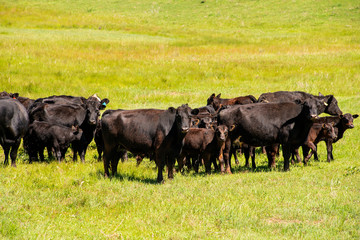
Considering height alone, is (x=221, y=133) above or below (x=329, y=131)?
above

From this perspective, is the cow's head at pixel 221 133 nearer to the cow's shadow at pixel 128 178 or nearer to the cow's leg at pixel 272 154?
the cow's leg at pixel 272 154

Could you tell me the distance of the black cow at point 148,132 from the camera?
1135 cm

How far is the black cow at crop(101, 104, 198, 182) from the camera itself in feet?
37.2

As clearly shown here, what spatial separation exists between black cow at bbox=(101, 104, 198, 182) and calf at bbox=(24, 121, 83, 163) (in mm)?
2872

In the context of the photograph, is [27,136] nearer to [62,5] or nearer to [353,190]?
[353,190]

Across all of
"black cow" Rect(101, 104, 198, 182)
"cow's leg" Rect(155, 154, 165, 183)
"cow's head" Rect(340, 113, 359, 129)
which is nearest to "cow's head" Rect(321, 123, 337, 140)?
"cow's head" Rect(340, 113, 359, 129)

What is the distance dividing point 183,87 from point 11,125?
16.5m

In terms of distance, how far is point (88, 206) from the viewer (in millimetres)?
8969

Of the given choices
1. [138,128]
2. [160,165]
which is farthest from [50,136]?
[160,165]

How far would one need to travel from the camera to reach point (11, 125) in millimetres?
12539

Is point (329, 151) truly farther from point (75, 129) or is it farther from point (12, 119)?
point (12, 119)

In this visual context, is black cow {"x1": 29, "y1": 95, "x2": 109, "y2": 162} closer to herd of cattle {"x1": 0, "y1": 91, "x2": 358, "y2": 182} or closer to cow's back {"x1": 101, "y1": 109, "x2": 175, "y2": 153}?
herd of cattle {"x1": 0, "y1": 91, "x2": 358, "y2": 182}

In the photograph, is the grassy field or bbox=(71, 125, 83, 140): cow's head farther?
bbox=(71, 125, 83, 140): cow's head

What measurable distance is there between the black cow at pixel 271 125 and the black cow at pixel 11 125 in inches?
219
